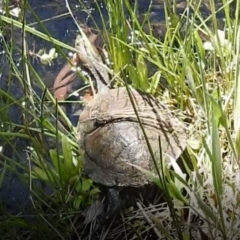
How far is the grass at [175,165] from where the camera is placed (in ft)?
3.76

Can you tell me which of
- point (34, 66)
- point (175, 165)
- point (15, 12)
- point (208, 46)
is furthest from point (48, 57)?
point (175, 165)

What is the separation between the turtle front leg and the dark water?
16 cm

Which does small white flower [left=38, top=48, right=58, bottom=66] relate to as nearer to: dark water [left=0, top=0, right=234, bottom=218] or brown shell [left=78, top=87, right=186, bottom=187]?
dark water [left=0, top=0, right=234, bottom=218]

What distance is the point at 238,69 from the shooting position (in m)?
1.14

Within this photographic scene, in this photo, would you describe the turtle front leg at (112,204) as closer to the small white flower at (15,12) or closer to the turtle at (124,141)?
the turtle at (124,141)

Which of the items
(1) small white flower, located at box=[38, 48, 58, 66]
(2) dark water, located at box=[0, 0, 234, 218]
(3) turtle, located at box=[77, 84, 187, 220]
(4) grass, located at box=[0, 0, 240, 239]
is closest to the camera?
(4) grass, located at box=[0, 0, 240, 239]

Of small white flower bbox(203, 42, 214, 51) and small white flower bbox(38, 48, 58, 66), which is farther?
small white flower bbox(38, 48, 58, 66)

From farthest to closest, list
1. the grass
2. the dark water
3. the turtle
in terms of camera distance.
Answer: the dark water, the turtle, the grass

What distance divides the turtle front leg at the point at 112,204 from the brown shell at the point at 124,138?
0.02 metres

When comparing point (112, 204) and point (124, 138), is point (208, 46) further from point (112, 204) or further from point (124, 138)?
point (112, 204)

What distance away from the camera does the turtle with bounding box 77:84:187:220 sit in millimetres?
1251

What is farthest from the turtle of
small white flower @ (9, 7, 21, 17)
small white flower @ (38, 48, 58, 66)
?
small white flower @ (9, 7, 21, 17)

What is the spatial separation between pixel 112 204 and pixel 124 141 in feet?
0.43

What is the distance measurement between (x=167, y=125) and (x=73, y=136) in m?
0.23
